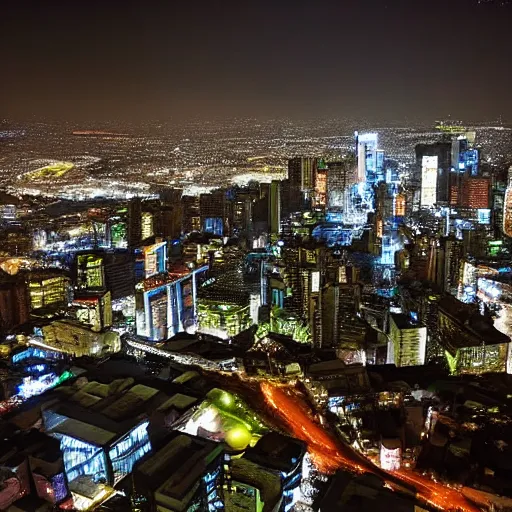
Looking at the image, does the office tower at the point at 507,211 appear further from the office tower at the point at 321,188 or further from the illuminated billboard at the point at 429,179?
the office tower at the point at 321,188

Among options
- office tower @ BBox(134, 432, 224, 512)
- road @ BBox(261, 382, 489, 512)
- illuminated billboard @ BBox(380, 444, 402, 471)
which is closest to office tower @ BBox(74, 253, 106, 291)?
road @ BBox(261, 382, 489, 512)

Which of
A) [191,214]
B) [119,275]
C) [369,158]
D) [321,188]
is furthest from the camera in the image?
[369,158]

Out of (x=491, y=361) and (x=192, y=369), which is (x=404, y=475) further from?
(x=491, y=361)

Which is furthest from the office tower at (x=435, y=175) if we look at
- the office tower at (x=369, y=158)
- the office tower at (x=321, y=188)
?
the office tower at (x=321, y=188)

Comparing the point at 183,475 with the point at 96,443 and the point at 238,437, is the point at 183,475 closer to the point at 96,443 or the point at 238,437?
the point at 96,443

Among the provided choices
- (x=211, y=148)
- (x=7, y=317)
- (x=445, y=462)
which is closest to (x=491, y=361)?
(x=445, y=462)

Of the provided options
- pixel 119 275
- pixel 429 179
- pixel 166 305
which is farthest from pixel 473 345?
pixel 429 179
